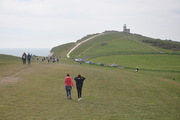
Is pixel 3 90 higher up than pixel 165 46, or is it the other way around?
pixel 165 46

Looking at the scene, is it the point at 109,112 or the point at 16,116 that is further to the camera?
the point at 109,112

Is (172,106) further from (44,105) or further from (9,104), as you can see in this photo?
(9,104)

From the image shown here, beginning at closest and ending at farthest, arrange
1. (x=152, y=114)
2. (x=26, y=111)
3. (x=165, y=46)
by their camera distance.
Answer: (x=26, y=111)
(x=152, y=114)
(x=165, y=46)

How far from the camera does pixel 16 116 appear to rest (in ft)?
49.0

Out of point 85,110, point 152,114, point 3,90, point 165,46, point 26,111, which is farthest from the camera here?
point 165,46

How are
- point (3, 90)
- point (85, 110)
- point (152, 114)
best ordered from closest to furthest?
point (85, 110), point (152, 114), point (3, 90)

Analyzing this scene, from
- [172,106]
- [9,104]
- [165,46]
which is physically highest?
[165,46]

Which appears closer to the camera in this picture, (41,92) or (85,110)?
(85,110)

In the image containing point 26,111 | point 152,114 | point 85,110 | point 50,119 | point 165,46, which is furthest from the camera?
point 165,46

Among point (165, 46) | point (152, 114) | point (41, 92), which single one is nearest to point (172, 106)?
point (152, 114)

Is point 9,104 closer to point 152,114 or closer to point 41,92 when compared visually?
point 41,92

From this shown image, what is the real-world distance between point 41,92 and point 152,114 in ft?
39.6

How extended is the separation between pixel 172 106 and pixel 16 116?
16.9 meters

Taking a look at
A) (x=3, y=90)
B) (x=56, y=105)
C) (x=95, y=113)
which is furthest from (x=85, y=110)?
(x=3, y=90)
